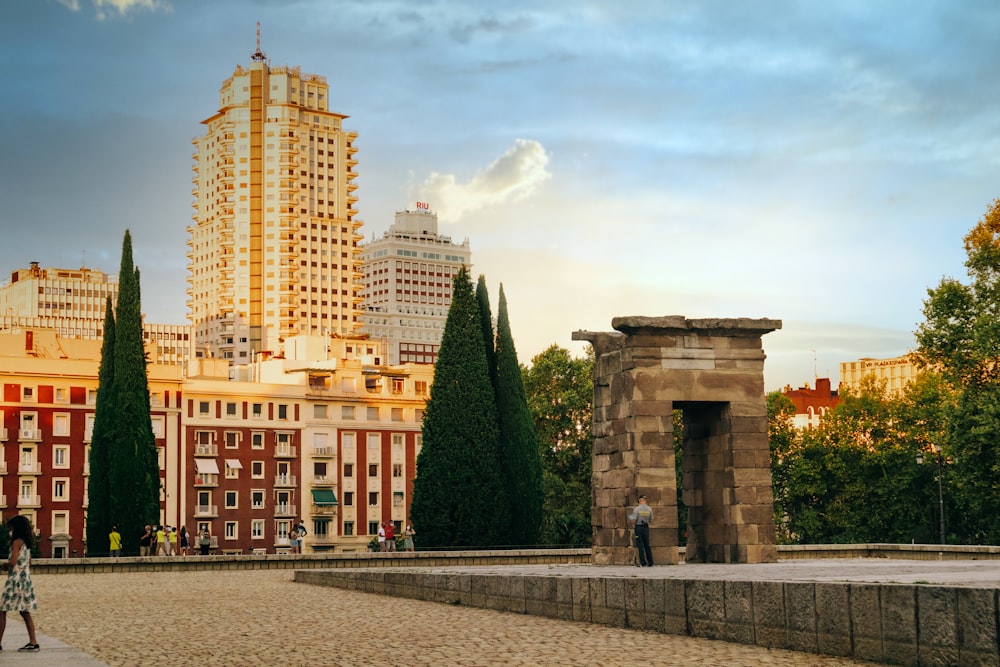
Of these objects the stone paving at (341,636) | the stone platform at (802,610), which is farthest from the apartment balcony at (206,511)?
the stone platform at (802,610)

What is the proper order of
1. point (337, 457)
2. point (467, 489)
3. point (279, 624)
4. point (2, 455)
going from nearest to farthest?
1. point (279, 624)
2. point (467, 489)
3. point (2, 455)
4. point (337, 457)

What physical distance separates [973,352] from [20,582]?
45011 millimetres

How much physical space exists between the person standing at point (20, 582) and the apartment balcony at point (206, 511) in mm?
85134

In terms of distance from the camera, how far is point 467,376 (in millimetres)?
61781

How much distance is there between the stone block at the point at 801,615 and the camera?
14.8 metres

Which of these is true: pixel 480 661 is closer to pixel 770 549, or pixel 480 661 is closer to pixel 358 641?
pixel 358 641

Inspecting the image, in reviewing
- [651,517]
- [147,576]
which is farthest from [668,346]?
[147,576]

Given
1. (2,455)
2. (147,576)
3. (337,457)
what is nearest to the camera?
(147,576)

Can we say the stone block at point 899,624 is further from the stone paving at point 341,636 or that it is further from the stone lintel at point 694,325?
the stone lintel at point 694,325

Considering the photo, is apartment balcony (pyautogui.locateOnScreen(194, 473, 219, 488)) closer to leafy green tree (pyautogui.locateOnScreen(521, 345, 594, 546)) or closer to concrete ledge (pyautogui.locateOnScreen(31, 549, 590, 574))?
leafy green tree (pyautogui.locateOnScreen(521, 345, 594, 546))

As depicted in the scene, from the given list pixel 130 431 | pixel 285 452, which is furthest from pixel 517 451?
pixel 285 452

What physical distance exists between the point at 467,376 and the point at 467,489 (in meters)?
4.80

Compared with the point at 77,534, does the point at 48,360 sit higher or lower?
higher

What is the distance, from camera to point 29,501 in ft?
305
